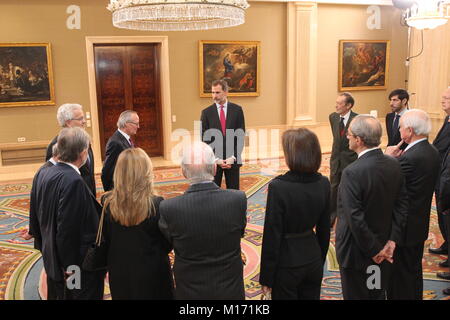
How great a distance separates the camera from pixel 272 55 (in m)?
11.1

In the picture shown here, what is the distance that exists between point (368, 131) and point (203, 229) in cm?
141

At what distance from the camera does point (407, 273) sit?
11.4 ft

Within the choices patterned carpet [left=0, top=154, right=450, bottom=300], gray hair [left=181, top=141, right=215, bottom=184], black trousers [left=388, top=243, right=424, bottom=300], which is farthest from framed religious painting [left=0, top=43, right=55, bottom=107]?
black trousers [left=388, top=243, right=424, bottom=300]

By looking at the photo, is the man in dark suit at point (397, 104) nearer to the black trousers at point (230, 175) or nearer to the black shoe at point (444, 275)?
the black shoe at point (444, 275)

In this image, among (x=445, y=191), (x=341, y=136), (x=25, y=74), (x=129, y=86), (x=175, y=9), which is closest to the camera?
(x=445, y=191)

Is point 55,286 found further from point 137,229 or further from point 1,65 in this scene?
point 1,65

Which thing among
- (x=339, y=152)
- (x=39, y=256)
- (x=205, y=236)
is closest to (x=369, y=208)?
(x=205, y=236)

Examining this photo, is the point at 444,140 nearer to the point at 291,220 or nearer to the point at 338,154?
the point at 338,154

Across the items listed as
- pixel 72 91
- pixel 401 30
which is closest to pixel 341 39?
pixel 401 30

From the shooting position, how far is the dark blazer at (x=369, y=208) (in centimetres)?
293

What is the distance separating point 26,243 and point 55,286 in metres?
2.76

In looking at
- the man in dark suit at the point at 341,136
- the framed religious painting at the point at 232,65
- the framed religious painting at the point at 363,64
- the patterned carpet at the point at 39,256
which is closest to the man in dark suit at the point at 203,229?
the patterned carpet at the point at 39,256

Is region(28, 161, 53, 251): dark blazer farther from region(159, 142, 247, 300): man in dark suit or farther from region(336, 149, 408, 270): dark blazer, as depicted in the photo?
region(336, 149, 408, 270): dark blazer

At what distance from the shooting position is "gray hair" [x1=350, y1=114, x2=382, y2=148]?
9.79 ft
